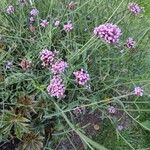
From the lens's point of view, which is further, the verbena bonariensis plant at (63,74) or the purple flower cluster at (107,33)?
the verbena bonariensis plant at (63,74)

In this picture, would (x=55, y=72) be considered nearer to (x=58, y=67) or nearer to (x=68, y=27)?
(x=58, y=67)

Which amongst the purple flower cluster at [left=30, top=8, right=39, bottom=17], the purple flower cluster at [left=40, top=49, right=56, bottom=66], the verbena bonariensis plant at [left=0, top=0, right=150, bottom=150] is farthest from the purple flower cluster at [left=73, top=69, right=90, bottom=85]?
the purple flower cluster at [left=30, top=8, right=39, bottom=17]

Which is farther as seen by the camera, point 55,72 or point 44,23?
point 44,23

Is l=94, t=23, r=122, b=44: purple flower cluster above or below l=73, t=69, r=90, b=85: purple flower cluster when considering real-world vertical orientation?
above

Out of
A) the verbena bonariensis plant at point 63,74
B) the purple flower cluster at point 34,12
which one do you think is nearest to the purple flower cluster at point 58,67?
the verbena bonariensis plant at point 63,74

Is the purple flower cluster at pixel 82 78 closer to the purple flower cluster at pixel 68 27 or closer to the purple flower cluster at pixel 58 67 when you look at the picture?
the purple flower cluster at pixel 58 67

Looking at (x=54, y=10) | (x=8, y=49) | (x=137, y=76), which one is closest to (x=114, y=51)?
(x=137, y=76)

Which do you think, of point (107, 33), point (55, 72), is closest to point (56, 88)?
point (55, 72)

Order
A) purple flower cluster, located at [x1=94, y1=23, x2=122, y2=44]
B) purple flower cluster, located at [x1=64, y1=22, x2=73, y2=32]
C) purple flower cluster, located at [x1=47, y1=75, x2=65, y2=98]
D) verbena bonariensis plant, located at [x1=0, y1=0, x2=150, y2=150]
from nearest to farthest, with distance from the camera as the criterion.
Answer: purple flower cluster, located at [x1=94, y1=23, x2=122, y2=44] < purple flower cluster, located at [x1=47, y1=75, x2=65, y2=98] < verbena bonariensis plant, located at [x1=0, y1=0, x2=150, y2=150] < purple flower cluster, located at [x1=64, y1=22, x2=73, y2=32]

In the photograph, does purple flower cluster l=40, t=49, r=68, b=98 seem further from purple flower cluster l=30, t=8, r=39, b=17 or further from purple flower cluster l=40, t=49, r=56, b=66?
purple flower cluster l=30, t=8, r=39, b=17
